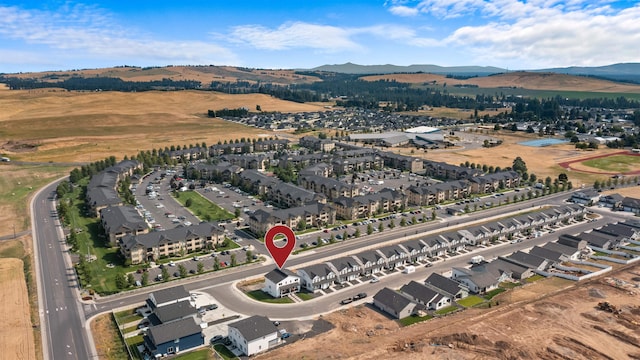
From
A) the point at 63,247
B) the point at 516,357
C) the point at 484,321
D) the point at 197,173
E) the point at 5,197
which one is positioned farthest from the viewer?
the point at 197,173

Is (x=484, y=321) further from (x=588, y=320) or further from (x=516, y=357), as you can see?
(x=588, y=320)

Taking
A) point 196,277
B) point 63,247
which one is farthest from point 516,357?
point 63,247

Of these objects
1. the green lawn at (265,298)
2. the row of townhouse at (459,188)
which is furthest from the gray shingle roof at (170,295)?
the row of townhouse at (459,188)

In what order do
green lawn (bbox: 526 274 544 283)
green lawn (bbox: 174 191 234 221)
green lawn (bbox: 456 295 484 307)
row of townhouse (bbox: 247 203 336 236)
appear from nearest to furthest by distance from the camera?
1. green lawn (bbox: 456 295 484 307)
2. green lawn (bbox: 526 274 544 283)
3. row of townhouse (bbox: 247 203 336 236)
4. green lawn (bbox: 174 191 234 221)

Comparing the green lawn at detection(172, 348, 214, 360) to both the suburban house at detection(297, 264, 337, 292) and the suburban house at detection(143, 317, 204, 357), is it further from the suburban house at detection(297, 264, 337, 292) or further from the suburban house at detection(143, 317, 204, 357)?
the suburban house at detection(297, 264, 337, 292)

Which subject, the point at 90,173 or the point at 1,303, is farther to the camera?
the point at 90,173

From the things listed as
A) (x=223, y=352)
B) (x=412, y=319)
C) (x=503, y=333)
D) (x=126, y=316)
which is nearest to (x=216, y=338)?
(x=223, y=352)

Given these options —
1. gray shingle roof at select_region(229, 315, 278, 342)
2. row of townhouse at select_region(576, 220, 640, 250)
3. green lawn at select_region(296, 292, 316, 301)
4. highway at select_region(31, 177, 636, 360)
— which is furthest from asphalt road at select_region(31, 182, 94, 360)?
row of townhouse at select_region(576, 220, 640, 250)
